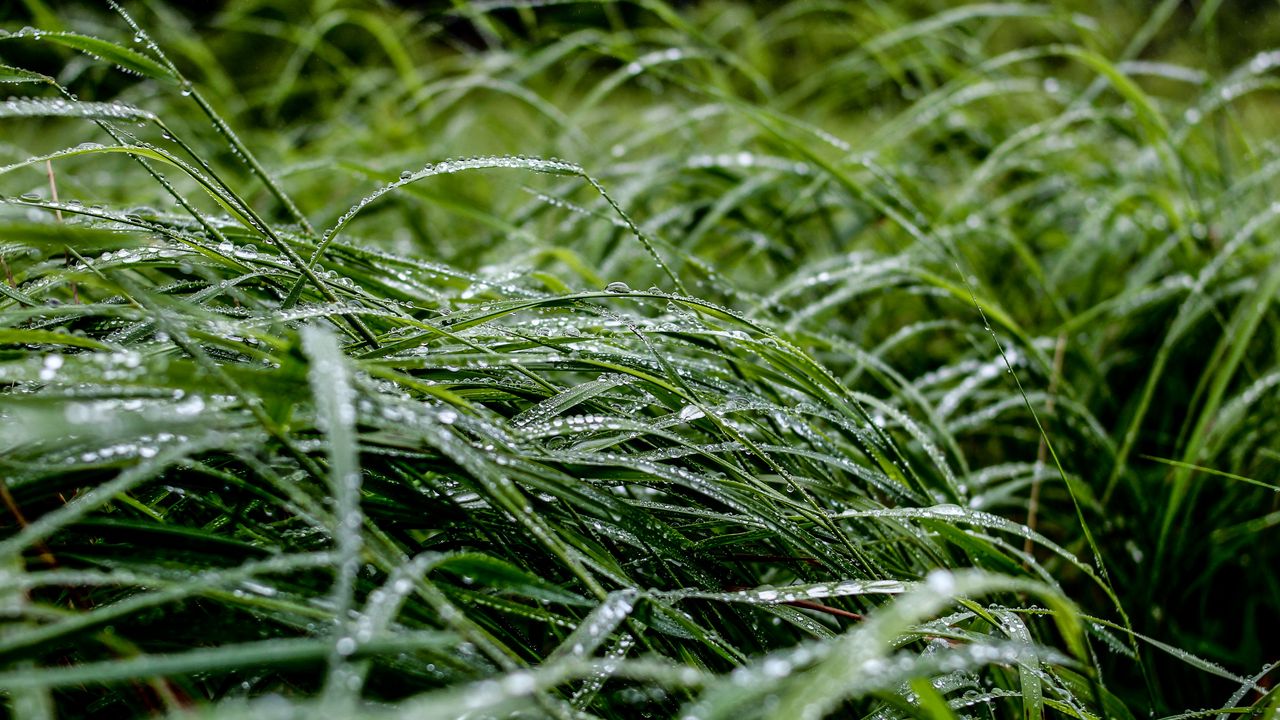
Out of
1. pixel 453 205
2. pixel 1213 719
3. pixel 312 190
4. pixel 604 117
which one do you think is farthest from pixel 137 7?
pixel 1213 719

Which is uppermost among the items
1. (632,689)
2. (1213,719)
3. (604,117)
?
(604,117)

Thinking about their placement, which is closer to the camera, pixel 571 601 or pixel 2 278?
pixel 571 601

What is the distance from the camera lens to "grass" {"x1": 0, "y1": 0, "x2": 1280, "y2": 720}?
0.41 m

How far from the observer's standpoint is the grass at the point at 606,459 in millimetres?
412

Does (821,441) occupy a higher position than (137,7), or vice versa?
(137,7)

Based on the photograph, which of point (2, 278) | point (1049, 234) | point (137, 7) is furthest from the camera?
point (137, 7)

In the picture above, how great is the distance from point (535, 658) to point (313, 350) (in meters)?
0.25

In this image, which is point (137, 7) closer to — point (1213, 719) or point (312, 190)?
point (312, 190)

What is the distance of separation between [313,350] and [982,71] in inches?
40.4

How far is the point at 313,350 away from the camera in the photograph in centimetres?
40

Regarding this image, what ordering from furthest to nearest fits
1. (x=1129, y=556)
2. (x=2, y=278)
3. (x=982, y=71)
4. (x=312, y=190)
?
1. (x=312, y=190)
2. (x=982, y=71)
3. (x=1129, y=556)
4. (x=2, y=278)

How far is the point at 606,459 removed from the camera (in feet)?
1.76

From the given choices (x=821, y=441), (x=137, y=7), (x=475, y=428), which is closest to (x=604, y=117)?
(x=821, y=441)

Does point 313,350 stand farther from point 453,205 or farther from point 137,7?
point 137,7
